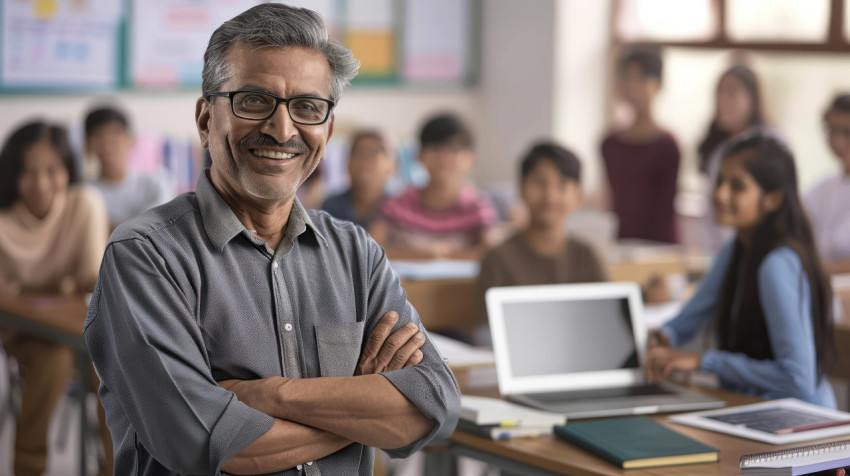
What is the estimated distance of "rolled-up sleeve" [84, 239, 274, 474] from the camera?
5.25 ft

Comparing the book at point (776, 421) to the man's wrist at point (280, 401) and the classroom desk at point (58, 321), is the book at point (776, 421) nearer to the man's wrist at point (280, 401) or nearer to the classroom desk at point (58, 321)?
the man's wrist at point (280, 401)

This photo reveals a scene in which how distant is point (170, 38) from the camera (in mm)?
6480

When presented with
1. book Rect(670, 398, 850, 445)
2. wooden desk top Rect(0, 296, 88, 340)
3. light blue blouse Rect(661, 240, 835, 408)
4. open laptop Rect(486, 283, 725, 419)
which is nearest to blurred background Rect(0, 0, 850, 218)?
wooden desk top Rect(0, 296, 88, 340)

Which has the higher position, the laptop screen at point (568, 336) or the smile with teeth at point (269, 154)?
the smile with teeth at point (269, 154)

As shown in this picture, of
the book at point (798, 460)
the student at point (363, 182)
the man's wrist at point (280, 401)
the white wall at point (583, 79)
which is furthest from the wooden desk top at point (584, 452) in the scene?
the white wall at point (583, 79)

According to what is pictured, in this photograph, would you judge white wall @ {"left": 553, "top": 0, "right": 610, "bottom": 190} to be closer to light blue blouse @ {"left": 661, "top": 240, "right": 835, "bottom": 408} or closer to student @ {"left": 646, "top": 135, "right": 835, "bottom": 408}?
student @ {"left": 646, "top": 135, "right": 835, "bottom": 408}

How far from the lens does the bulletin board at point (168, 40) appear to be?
598 cm

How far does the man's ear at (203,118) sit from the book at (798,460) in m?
1.06

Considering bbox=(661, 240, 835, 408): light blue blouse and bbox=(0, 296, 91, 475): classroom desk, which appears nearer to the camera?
bbox=(661, 240, 835, 408): light blue blouse

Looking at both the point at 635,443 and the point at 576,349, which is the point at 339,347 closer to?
the point at 635,443

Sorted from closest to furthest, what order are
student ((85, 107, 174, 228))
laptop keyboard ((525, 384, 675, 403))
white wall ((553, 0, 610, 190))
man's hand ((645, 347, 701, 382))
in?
1. laptop keyboard ((525, 384, 675, 403))
2. man's hand ((645, 347, 701, 382))
3. student ((85, 107, 174, 228))
4. white wall ((553, 0, 610, 190))

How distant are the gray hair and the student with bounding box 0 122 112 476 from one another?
223 cm

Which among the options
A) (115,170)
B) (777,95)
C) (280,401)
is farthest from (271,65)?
(777,95)

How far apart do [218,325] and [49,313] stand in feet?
6.24
